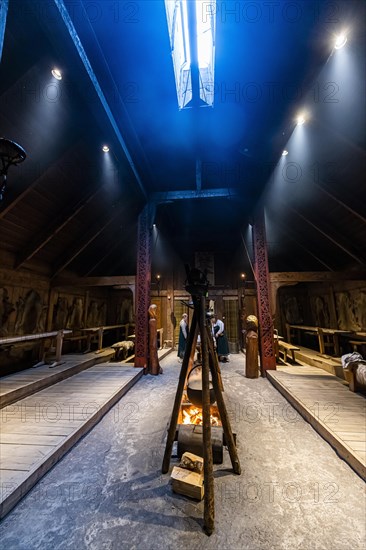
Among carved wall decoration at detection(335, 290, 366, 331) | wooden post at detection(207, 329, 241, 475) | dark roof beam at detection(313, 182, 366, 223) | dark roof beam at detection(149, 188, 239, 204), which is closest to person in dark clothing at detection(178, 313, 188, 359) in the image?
dark roof beam at detection(149, 188, 239, 204)

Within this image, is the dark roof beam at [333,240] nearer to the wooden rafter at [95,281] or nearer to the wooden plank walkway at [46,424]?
the wooden rafter at [95,281]

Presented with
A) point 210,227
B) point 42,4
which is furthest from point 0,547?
point 210,227

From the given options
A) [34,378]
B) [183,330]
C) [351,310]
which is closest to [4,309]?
[34,378]

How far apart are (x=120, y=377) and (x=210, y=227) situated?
27.6 ft

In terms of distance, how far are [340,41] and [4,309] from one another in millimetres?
9343

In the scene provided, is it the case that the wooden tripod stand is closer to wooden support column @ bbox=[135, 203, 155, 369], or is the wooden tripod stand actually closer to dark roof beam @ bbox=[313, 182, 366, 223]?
wooden support column @ bbox=[135, 203, 155, 369]

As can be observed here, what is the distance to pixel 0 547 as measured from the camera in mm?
1662

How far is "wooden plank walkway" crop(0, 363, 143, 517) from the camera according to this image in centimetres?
224

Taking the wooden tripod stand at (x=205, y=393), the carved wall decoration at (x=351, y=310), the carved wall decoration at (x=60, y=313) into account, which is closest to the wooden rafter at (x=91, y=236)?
the carved wall decoration at (x=60, y=313)

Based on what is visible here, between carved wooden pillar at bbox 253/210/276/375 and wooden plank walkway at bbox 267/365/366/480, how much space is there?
0.46 meters

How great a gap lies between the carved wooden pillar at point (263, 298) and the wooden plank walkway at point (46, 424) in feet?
13.2

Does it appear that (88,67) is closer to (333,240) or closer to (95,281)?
(95,281)

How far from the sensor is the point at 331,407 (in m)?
3.84

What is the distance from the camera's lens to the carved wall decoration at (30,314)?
6.50 meters
